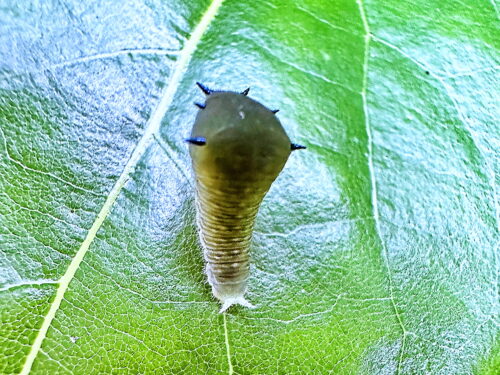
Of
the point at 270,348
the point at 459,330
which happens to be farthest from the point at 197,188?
the point at 459,330

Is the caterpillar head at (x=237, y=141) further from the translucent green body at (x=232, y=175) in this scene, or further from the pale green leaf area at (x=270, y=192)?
the pale green leaf area at (x=270, y=192)

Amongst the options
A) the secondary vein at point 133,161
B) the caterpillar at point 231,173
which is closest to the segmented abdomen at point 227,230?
the caterpillar at point 231,173

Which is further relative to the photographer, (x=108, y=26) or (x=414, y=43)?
(x=414, y=43)

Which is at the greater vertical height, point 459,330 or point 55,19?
point 55,19

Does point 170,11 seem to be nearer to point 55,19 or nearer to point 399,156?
point 55,19

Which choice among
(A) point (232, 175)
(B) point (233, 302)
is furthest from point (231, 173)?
(B) point (233, 302)

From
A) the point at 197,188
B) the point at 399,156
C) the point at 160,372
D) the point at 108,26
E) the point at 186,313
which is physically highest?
the point at 108,26

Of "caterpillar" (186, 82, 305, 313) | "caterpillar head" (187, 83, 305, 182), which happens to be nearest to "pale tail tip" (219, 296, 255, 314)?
"caterpillar" (186, 82, 305, 313)

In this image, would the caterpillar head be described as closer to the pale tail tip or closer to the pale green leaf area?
the pale green leaf area

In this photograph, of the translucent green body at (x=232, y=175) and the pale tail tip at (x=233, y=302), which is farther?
the pale tail tip at (x=233, y=302)
